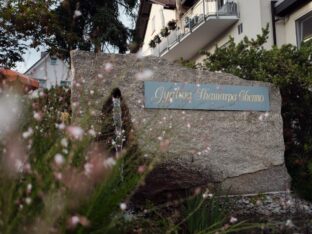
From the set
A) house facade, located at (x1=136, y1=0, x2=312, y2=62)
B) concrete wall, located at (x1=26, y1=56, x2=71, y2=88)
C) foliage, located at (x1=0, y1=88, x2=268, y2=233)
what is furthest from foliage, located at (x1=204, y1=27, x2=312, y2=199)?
foliage, located at (x1=0, y1=88, x2=268, y2=233)

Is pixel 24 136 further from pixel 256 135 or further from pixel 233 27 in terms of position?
pixel 233 27

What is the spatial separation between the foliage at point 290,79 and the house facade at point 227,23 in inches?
116

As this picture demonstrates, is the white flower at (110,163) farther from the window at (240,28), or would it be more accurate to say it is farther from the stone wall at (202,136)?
the window at (240,28)

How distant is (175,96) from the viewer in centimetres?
570

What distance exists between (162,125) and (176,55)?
17.4 metres

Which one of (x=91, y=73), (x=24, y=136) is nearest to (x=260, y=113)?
(x=91, y=73)

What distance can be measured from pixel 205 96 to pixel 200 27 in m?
12.9

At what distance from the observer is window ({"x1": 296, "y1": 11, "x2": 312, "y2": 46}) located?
45.7ft

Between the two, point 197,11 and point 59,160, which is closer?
point 59,160

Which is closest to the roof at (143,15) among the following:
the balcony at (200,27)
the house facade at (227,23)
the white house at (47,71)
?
the house facade at (227,23)

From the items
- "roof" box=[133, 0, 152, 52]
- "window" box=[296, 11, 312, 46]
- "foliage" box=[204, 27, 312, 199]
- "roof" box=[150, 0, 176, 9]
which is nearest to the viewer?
"foliage" box=[204, 27, 312, 199]

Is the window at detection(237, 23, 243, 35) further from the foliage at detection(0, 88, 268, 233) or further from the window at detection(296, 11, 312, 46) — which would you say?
the foliage at detection(0, 88, 268, 233)

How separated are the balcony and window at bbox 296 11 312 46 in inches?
130

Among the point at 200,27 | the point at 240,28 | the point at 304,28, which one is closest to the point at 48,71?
the point at 304,28
